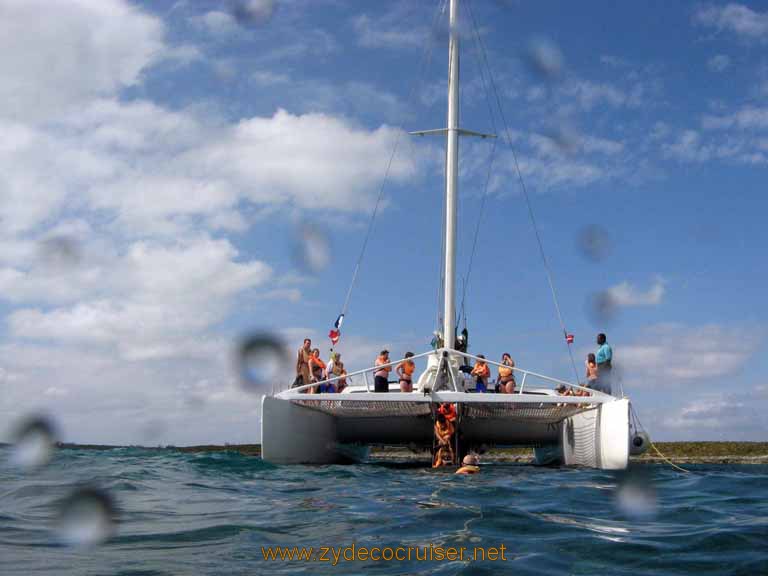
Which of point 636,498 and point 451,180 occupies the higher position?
point 451,180

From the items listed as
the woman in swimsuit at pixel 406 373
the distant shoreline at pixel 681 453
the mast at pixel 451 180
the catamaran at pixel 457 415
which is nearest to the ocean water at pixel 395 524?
the catamaran at pixel 457 415

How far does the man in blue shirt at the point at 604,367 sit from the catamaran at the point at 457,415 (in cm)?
31

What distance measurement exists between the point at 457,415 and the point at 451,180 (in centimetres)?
534

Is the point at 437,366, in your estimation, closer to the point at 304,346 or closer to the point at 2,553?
the point at 304,346

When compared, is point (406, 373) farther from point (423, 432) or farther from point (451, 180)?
point (451, 180)

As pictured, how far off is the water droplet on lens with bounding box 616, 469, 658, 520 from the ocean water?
0.07 ft

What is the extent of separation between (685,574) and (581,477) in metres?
6.88

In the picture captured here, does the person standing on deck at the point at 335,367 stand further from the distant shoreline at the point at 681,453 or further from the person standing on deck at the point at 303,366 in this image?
the distant shoreline at the point at 681,453

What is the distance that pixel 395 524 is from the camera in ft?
20.6

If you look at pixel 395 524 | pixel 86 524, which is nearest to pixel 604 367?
pixel 395 524

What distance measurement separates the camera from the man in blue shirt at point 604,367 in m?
12.9

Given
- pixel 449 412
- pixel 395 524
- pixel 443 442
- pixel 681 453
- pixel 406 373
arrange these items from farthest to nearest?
pixel 681 453 < pixel 406 373 < pixel 443 442 < pixel 449 412 < pixel 395 524

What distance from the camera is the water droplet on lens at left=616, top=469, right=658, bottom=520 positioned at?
7.07 meters

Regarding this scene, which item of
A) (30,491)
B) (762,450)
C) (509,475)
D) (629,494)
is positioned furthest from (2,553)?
(762,450)
